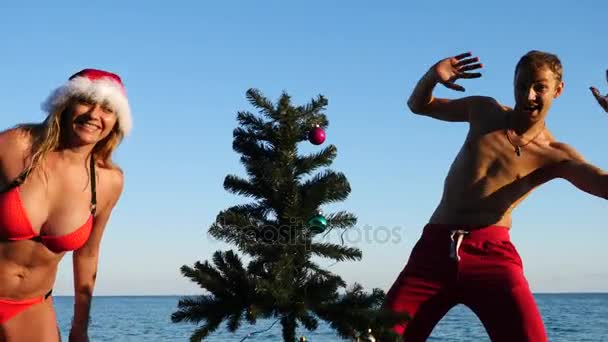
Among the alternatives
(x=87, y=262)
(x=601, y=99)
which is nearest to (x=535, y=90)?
(x=601, y=99)

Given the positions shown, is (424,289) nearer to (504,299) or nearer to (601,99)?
(504,299)

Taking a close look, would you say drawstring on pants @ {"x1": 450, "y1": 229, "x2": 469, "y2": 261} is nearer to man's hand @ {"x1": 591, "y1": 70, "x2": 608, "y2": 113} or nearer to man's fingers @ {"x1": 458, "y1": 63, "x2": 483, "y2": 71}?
man's fingers @ {"x1": 458, "y1": 63, "x2": 483, "y2": 71}

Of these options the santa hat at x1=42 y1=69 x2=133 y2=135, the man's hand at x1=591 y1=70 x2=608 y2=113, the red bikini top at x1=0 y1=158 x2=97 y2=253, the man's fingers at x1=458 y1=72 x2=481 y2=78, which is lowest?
the red bikini top at x1=0 y1=158 x2=97 y2=253

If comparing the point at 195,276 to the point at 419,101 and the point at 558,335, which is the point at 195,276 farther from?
the point at 558,335

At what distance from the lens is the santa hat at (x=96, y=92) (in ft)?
14.3

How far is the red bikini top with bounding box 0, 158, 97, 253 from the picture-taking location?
4219mm

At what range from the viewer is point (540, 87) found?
5.05 meters

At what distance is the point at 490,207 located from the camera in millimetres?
5281

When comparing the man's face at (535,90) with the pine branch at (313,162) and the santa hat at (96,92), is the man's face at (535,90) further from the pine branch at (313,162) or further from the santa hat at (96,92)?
the santa hat at (96,92)

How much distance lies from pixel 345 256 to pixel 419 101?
1.50 m

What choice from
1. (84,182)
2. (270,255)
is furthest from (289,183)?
(84,182)

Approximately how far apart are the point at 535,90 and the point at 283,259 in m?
1.93

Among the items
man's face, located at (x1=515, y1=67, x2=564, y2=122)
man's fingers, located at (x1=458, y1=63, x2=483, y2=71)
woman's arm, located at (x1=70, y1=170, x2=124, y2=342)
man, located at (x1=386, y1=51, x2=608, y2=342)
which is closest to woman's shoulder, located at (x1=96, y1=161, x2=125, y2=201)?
woman's arm, located at (x1=70, y1=170, x2=124, y2=342)

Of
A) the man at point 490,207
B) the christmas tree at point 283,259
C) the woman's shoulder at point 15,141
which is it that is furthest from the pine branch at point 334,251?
the woman's shoulder at point 15,141
